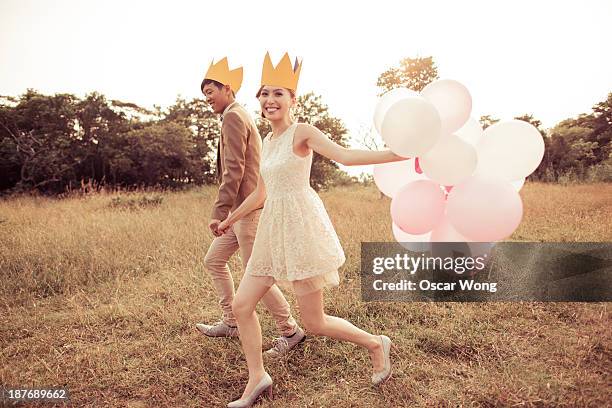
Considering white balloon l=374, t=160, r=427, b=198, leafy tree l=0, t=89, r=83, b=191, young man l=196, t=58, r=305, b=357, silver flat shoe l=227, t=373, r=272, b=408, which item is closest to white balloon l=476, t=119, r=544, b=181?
white balloon l=374, t=160, r=427, b=198

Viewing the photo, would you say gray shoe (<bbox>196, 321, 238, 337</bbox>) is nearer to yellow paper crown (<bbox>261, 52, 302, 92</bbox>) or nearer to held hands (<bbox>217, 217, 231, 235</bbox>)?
held hands (<bbox>217, 217, 231, 235</bbox>)

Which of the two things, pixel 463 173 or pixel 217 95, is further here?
pixel 217 95

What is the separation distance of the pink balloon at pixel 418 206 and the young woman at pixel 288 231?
585mm

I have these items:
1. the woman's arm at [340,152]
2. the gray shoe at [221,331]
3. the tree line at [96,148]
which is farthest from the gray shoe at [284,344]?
the tree line at [96,148]

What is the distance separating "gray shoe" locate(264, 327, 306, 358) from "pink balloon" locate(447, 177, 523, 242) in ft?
3.93

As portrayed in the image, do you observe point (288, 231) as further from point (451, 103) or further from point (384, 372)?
point (451, 103)

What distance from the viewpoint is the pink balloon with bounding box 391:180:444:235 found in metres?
2.57

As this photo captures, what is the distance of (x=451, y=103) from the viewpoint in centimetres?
234

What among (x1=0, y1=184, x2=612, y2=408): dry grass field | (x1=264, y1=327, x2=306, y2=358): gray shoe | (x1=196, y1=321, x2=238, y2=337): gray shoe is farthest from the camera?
(x1=196, y1=321, x2=238, y2=337): gray shoe

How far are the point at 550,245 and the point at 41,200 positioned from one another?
32.7 ft

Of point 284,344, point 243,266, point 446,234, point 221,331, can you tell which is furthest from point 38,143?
point 446,234

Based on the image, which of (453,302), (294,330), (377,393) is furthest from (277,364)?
(453,302)

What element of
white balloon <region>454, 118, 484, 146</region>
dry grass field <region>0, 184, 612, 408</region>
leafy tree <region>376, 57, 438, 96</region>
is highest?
leafy tree <region>376, 57, 438, 96</region>

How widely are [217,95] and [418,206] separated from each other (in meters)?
1.36
